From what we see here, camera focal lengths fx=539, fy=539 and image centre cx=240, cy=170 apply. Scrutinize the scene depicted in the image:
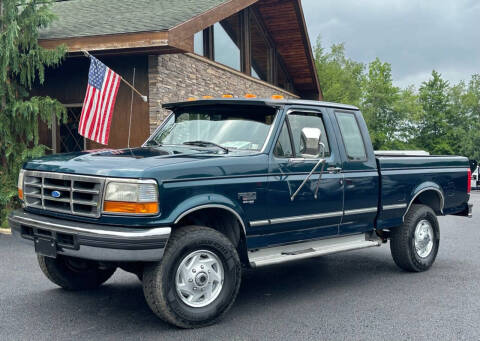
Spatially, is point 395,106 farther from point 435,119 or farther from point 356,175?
point 356,175

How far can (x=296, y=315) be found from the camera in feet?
16.4

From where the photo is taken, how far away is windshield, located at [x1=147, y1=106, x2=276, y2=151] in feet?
17.8

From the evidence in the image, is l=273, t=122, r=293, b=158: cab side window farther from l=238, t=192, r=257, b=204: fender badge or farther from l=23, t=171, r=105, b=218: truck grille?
l=23, t=171, r=105, b=218: truck grille

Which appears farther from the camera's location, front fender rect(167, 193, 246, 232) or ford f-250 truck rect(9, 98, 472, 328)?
front fender rect(167, 193, 246, 232)

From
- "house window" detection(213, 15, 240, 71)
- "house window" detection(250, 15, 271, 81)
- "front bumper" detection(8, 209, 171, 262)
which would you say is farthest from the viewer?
"house window" detection(250, 15, 271, 81)

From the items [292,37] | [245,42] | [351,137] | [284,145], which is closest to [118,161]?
[284,145]

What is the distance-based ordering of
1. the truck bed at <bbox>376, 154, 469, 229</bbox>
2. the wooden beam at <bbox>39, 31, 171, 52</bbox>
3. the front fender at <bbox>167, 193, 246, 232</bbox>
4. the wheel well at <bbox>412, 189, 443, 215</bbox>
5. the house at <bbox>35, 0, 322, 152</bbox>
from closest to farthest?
the front fender at <bbox>167, 193, 246, 232</bbox> < the truck bed at <bbox>376, 154, 469, 229</bbox> < the wheel well at <bbox>412, 189, 443, 215</bbox> < the wooden beam at <bbox>39, 31, 171, 52</bbox> < the house at <bbox>35, 0, 322, 152</bbox>

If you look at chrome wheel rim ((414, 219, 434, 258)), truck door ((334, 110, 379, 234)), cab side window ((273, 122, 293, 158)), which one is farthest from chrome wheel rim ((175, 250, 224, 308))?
chrome wheel rim ((414, 219, 434, 258))

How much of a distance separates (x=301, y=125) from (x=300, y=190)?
0.77m

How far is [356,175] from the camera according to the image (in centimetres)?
602

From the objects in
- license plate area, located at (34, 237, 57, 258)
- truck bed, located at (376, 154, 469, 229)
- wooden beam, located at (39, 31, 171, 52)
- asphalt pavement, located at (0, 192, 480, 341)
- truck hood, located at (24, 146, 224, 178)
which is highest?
wooden beam, located at (39, 31, 171, 52)

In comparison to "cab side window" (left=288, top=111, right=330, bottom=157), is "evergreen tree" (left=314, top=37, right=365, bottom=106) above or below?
above

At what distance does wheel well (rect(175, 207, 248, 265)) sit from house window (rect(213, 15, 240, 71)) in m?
11.1

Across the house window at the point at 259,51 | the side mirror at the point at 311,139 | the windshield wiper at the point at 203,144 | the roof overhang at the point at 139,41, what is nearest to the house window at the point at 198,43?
the roof overhang at the point at 139,41
